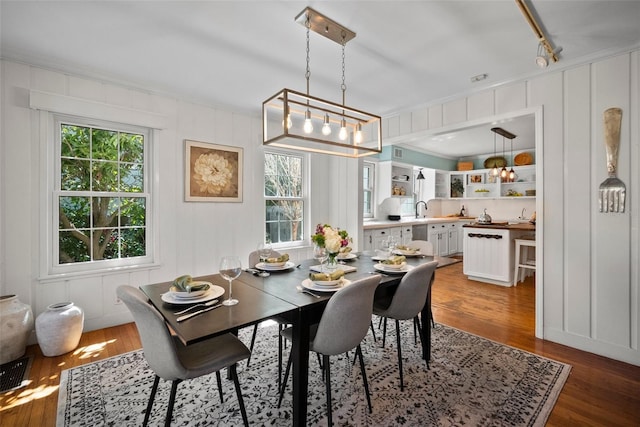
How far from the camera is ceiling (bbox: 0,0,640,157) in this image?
76.2 inches

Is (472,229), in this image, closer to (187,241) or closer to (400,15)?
(400,15)

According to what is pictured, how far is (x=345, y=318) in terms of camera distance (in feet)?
5.36

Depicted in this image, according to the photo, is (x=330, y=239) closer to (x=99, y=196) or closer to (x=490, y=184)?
(x=99, y=196)

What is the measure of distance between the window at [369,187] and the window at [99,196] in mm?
3934

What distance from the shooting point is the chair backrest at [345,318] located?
1.59 meters

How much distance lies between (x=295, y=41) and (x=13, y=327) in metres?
3.20

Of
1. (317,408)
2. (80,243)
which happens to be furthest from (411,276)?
(80,243)

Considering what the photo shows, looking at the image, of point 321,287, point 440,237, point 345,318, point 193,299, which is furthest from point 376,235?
point 193,299

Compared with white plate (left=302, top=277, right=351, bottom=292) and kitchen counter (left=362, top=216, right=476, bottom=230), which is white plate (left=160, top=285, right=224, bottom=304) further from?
kitchen counter (left=362, top=216, right=476, bottom=230)

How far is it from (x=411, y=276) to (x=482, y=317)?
77.0 inches

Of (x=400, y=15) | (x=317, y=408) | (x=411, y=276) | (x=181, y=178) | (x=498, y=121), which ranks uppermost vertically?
(x=400, y=15)

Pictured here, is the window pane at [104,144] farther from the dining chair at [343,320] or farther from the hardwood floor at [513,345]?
the dining chair at [343,320]

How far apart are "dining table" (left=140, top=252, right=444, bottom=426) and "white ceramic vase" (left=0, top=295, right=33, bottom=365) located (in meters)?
1.47

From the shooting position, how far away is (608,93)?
2.47 meters
